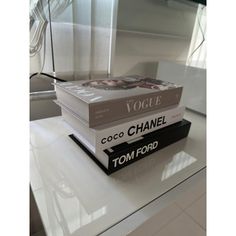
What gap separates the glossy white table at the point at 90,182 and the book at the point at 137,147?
1cm

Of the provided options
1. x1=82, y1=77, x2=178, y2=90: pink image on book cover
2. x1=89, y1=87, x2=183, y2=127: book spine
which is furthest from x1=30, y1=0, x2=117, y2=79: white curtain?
x1=89, y1=87, x2=183, y2=127: book spine

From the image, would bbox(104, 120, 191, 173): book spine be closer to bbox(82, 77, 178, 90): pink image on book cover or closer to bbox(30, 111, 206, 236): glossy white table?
bbox(30, 111, 206, 236): glossy white table

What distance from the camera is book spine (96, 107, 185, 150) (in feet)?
1.22

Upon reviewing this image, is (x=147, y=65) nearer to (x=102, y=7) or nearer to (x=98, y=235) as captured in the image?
(x=102, y=7)

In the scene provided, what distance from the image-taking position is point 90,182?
14.4 inches

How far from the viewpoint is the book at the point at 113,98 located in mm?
365

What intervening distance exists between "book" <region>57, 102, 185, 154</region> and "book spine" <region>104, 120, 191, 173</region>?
0.06ft

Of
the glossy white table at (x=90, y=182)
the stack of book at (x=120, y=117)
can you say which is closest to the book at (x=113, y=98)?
the stack of book at (x=120, y=117)

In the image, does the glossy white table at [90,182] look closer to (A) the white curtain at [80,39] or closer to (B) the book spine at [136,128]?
(B) the book spine at [136,128]

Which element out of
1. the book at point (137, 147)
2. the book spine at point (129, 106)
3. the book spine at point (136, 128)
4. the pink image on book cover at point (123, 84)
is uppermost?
the pink image on book cover at point (123, 84)

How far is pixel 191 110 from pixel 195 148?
0.35 metres

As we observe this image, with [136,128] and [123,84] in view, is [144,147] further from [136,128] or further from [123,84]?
[123,84]

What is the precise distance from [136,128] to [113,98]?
97 millimetres
